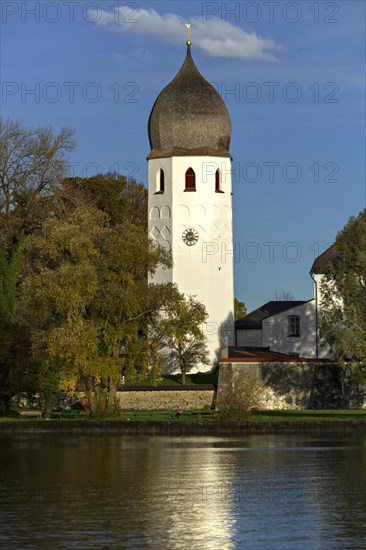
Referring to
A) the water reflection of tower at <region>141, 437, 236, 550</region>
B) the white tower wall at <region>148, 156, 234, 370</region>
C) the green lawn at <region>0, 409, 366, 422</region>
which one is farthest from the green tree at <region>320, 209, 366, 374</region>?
the white tower wall at <region>148, 156, 234, 370</region>

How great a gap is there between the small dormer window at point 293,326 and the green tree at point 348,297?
17.7m

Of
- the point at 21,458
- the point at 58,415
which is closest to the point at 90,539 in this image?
the point at 21,458

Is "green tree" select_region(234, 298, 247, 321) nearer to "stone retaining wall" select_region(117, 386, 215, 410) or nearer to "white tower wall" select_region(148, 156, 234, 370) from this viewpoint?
"white tower wall" select_region(148, 156, 234, 370)

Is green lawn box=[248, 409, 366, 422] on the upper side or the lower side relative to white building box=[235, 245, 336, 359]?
lower

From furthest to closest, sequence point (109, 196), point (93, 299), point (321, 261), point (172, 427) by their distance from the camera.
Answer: point (109, 196)
point (321, 261)
point (93, 299)
point (172, 427)

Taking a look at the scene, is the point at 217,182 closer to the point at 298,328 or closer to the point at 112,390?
the point at 298,328

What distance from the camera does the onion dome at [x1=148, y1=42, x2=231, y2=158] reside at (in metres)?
74.9

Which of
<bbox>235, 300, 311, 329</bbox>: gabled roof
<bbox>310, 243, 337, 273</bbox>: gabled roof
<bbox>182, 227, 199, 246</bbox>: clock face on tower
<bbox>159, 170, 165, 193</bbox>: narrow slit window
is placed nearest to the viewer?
<bbox>310, 243, 337, 273</bbox>: gabled roof

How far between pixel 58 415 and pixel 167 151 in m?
22.8

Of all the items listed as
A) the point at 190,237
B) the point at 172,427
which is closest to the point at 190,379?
the point at 190,237

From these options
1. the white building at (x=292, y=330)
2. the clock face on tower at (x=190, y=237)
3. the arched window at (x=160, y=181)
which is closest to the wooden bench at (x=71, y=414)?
the white building at (x=292, y=330)

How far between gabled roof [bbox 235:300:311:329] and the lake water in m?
37.9

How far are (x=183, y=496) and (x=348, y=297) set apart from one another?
28125 millimetres

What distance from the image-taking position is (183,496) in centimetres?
2717
